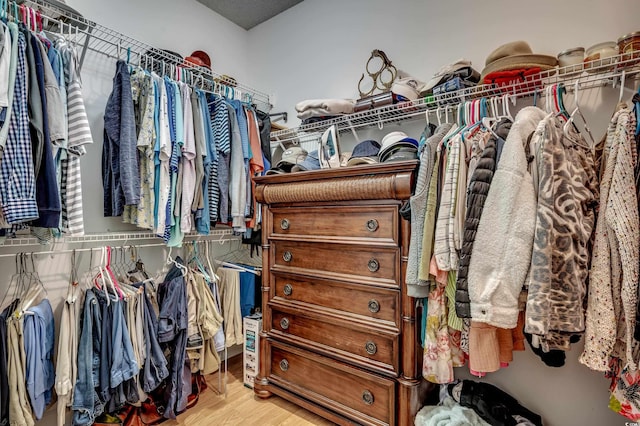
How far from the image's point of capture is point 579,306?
1050mm

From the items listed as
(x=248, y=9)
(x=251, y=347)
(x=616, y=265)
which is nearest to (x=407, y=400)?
(x=616, y=265)

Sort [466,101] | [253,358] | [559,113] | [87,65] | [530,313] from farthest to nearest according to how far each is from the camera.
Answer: [253,358] → [87,65] → [466,101] → [559,113] → [530,313]

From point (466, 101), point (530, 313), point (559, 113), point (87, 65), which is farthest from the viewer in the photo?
point (87, 65)

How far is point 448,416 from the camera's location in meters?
1.49

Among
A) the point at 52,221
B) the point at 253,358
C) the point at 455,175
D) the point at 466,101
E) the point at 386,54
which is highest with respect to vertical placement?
the point at 386,54

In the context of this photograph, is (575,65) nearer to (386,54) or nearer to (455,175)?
(455,175)

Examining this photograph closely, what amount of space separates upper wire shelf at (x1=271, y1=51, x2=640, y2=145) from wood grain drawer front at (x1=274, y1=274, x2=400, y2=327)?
39.5 inches

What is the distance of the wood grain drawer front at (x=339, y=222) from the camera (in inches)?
59.2

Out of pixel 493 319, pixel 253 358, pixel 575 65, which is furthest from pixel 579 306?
pixel 253 358

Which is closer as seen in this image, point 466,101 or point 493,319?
point 493,319

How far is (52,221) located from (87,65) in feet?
3.62

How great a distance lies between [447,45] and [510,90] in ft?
1.87

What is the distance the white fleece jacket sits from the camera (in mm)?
1091

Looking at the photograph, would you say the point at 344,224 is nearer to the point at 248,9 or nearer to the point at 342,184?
the point at 342,184
